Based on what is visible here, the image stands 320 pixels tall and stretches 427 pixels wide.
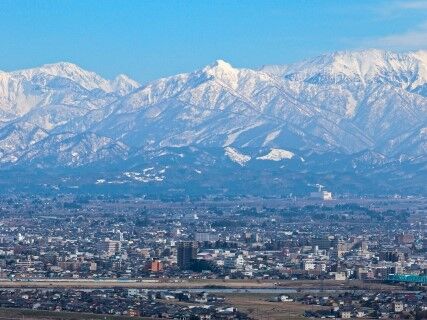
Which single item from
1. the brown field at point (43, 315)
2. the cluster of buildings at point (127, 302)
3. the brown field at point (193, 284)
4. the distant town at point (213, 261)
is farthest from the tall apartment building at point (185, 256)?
the brown field at point (43, 315)

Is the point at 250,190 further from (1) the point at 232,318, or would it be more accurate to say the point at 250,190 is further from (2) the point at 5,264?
(1) the point at 232,318

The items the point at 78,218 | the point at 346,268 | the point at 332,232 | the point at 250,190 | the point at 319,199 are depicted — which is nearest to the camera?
the point at 346,268

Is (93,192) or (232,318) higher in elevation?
(93,192)

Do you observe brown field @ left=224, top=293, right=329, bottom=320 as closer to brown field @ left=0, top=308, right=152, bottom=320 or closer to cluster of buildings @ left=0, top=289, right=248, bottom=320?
cluster of buildings @ left=0, top=289, right=248, bottom=320

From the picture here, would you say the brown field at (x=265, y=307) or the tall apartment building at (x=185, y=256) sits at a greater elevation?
the tall apartment building at (x=185, y=256)

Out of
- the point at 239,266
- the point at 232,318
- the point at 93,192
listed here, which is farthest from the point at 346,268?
the point at 93,192

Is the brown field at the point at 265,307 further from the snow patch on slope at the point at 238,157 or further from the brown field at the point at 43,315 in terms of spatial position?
the snow patch on slope at the point at 238,157

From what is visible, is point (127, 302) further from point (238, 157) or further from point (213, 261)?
point (238, 157)

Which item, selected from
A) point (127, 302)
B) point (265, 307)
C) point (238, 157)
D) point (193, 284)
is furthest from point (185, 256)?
point (238, 157)

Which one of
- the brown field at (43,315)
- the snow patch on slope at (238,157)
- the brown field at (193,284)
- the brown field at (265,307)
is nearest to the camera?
the brown field at (43,315)
